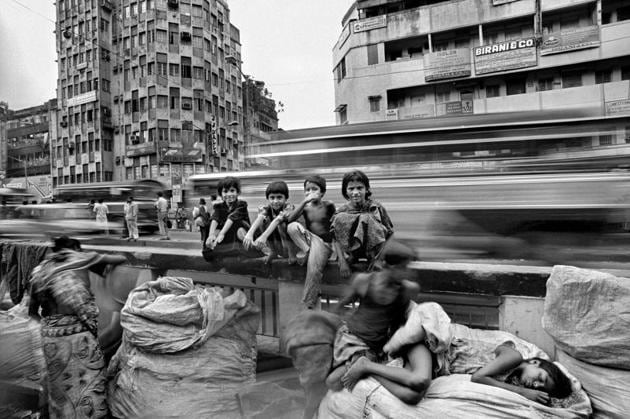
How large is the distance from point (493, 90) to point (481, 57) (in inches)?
72.0

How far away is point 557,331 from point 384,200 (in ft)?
13.1

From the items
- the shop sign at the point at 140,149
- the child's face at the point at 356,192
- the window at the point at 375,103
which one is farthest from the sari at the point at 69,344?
the shop sign at the point at 140,149

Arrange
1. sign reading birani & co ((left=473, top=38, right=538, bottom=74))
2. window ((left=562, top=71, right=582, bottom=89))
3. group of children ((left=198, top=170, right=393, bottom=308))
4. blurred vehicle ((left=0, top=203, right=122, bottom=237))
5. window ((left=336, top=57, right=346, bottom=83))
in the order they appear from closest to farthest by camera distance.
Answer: group of children ((left=198, top=170, right=393, bottom=308))
blurred vehicle ((left=0, top=203, right=122, bottom=237))
window ((left=562, top=71, right=582, bottom=89))
sign reading birani & co ((left=473, top=38, right=538, bottom=74))
window ((left=336, top=57, right=346, bottom=83))

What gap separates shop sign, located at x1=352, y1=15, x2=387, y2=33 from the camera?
22.0 metres

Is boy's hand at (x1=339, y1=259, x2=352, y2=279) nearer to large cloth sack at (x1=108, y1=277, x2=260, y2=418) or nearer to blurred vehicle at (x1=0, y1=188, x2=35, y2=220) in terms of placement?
large cloth sack at (x1=108, y1=277, x2=260, y2=418)

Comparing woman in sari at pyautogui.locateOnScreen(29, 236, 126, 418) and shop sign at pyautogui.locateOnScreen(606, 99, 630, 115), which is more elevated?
shop sign at pyautogui.locateOnScreen(606, 99, 630, 115)

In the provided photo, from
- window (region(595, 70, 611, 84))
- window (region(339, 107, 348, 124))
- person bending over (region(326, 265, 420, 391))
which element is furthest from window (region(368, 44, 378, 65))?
person bending over (region(326, 265, 420, 391))

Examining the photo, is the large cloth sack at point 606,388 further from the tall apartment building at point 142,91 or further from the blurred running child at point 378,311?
the tall apartment building at point 142,91

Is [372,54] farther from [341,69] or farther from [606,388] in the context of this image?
[606,388]

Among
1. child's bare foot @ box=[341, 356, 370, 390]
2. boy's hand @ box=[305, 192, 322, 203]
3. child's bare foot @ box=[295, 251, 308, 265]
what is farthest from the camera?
boy's hand @ box=[305, 192, 322, 203]

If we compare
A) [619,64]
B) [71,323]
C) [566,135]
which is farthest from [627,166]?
[619,64]

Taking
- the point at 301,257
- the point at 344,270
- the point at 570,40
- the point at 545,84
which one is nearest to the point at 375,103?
the point at 545,84

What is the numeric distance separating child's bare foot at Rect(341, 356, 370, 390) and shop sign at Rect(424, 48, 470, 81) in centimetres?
2139

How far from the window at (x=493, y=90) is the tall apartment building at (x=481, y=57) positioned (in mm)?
48
